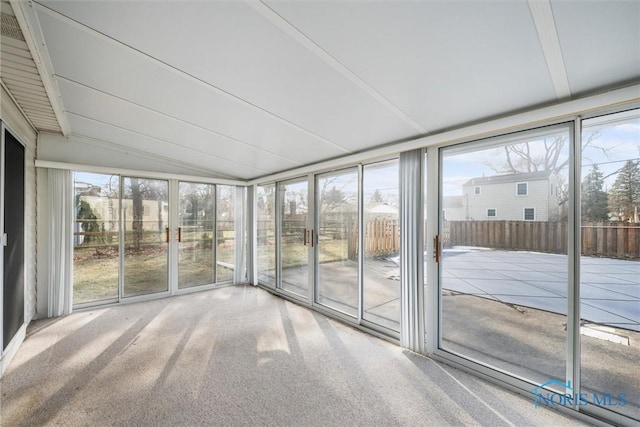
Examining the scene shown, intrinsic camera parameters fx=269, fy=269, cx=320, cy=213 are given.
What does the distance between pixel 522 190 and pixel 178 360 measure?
3.51 metres

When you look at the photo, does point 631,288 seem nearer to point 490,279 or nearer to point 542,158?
point 490,279

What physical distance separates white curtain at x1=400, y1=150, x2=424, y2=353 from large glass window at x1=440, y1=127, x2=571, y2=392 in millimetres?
226

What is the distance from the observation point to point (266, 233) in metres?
5.38

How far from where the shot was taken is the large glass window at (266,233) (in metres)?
5.18

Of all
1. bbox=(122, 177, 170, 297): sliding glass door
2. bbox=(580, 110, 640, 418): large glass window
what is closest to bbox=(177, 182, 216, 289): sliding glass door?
bbox=(122, 177, 170, 297): sliding glass door

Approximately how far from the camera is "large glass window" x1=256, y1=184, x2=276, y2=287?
5.18m

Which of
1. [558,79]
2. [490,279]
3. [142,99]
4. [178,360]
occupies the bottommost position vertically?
[178,360]

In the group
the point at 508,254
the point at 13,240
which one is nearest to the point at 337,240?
the point at 508,254

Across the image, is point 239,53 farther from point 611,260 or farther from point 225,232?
point 225,232

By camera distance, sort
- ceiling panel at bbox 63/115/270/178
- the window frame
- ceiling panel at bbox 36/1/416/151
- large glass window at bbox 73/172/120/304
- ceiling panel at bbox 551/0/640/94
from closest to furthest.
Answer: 1. ceiling panel at bbox 551/0/640/94
2. ceiling panel at bbox 36/1/416/151
3. the window frame
4. ceiling panel at bbox 63/115/270/178
5. large glass window at bbox 73/172/120/304

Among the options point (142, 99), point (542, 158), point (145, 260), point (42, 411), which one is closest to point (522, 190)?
point (542, 158)

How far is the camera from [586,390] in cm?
198

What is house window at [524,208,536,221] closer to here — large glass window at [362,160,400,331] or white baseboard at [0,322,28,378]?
large glass window at [362,160,400,331]

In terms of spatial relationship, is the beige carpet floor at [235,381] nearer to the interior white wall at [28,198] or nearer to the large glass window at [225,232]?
the interior white wall at [28,198]
